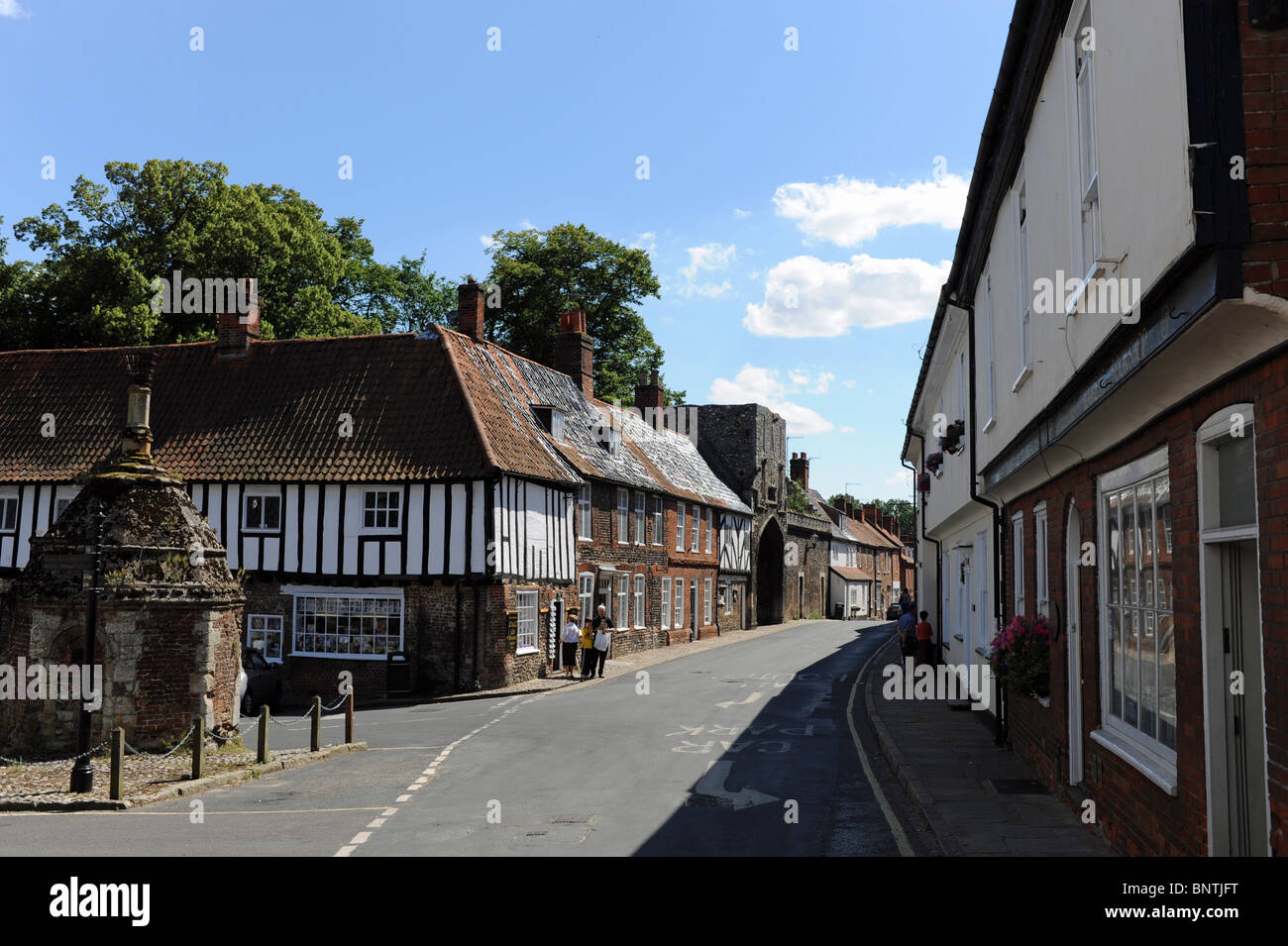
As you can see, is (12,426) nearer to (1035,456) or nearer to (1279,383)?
(1035,456)

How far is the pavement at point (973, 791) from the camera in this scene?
30.9 feet

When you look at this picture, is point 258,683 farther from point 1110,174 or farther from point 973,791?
point 1110,174

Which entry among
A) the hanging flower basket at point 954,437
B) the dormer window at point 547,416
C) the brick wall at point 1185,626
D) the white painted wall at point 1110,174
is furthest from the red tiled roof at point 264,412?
the brick wall at point 1185,626

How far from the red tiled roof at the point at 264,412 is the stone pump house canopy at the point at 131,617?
382 inches

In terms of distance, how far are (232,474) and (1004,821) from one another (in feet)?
74.6

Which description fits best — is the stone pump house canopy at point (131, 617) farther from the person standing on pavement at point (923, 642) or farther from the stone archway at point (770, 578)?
the stone archway at point (770, 578)

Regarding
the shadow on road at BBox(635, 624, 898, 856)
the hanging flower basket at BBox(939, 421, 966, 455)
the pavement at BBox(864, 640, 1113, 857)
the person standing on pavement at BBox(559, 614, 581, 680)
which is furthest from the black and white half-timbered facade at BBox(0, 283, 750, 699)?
the hanging flower basket at BBox(939, 421, 966, 455)

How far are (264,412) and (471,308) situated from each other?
6.70m

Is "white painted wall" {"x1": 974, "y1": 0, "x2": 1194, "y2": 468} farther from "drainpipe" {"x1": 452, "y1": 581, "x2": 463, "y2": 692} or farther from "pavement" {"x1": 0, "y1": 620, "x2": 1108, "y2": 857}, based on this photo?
"drainpipe" {"x1": 452, "y1": 581, "x2": 463, "y2": 692}

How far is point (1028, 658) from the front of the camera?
11.4m

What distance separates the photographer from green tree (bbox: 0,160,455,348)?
4012cm

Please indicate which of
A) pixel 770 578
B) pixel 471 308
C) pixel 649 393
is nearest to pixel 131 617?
pixel 471 308

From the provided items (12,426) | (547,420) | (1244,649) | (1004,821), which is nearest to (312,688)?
(547,420)

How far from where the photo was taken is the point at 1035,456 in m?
10.5
